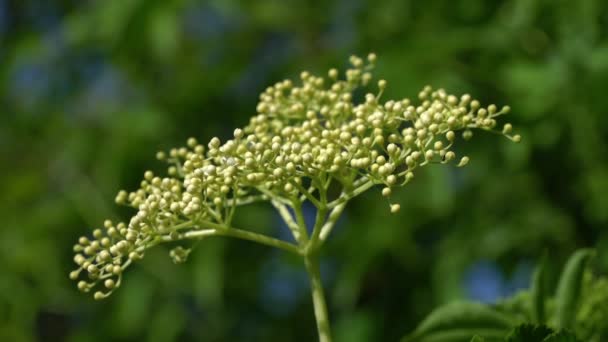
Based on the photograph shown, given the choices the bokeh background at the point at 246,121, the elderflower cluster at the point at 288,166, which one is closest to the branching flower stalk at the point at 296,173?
Result: the elderflower cluster at the point at 288,166

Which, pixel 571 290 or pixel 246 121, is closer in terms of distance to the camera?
pixel 571 290

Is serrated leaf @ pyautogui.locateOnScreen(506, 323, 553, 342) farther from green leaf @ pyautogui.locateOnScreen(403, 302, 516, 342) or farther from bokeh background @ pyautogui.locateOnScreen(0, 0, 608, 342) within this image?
bokeh background @ pyautogui.locateOnScreen(0, 0, 608, 342)

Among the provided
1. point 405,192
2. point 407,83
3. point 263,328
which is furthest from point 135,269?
point 407,83

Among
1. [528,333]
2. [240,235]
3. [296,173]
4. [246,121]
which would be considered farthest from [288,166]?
[246,121]

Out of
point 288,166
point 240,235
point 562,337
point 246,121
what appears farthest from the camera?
point 246,121

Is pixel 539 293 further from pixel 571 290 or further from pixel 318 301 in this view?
pixel 318 301

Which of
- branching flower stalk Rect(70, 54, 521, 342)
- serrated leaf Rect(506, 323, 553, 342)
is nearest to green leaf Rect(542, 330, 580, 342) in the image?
serrated leaf Rect(506, 323, 553, 342)
